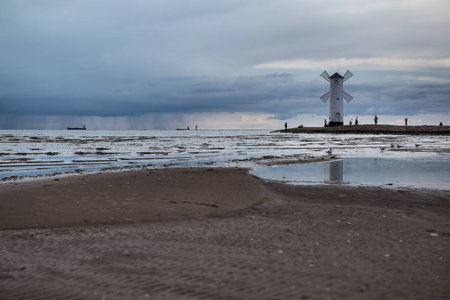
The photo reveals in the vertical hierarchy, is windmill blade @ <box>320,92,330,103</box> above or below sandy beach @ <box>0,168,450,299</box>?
above

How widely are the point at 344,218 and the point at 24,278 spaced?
20.5 ft

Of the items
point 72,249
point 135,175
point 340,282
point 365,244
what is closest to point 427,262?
point 365,244

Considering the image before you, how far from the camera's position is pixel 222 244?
6.62 meters

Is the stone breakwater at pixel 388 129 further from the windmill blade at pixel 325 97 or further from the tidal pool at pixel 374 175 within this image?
the tidal pool at pixel 374 175

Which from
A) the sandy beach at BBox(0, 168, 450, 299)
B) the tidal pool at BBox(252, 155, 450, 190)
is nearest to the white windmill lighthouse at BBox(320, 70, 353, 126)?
the tidal pool at BBox(252, 155, 450, 190)

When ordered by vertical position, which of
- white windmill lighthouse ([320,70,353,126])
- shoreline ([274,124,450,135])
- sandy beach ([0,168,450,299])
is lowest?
sandy beach ([0,168,450,299])

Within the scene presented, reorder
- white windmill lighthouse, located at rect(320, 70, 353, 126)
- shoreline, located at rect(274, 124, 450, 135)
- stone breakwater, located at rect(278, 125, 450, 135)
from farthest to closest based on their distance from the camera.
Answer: white windmill lighthouse, located at rect(320, 70, 353, 126), stone breakwater, located at rect(278, 125, 450, 135), shoreline, located at rect(274, 124, 450, 135)

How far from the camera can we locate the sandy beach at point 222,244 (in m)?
4.85

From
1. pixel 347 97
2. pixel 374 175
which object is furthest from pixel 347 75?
pixel 374 175

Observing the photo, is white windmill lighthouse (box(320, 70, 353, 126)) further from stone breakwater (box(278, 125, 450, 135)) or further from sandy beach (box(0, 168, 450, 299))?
sandy beach (box(0, 168, 450, 299))

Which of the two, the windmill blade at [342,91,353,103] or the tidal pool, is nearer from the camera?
the tidal pool

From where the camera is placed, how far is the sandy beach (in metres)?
4.85

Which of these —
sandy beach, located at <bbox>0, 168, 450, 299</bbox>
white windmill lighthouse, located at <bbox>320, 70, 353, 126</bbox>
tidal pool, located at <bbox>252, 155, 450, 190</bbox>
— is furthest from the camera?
white windmill lighthouse, located at <bbox>320, 70, 353, 126</bbox>

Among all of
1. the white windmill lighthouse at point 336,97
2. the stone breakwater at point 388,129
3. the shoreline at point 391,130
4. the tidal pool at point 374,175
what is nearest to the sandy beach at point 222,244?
the tidal pool at point 374,175
